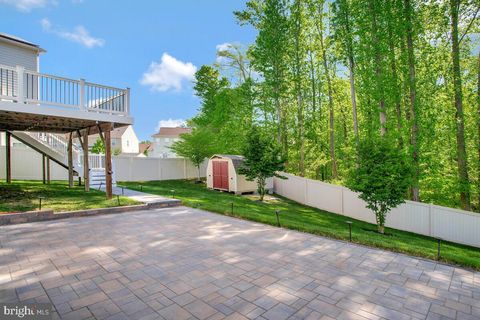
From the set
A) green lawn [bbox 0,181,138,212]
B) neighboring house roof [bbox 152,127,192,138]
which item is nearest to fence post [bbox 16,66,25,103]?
green lawn [bbox 0,181,138,212]

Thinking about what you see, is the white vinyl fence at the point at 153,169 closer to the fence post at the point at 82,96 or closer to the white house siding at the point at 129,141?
the fence post at the point at 82,96

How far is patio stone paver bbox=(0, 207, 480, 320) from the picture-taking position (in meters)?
2.82

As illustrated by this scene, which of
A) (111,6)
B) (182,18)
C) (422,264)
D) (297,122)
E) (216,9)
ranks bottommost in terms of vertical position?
(422,264)

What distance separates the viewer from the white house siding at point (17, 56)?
12.0m

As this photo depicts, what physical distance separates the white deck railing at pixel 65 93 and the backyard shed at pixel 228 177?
21.7ft

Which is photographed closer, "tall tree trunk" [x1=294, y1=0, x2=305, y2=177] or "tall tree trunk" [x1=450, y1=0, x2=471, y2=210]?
"tall tree trunk" [x1=450, y1=0, x2=471, y2=210]

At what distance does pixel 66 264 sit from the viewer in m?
3.91

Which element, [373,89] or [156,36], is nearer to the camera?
[373,89]

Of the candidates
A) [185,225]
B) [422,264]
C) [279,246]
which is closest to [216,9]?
[185,225]

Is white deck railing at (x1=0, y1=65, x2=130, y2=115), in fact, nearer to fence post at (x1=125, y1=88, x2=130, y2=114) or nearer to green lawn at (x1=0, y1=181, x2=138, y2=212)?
fence post at (x1=125, y1=88, x2=130, y2=114)

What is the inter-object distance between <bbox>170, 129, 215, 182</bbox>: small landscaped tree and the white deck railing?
29.0ft

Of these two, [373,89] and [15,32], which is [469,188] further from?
[15,32]

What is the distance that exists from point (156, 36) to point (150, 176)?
8662 millimetres

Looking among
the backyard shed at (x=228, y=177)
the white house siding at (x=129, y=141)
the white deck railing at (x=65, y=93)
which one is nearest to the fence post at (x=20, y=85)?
the white deck railing at (x=65, y=93)
